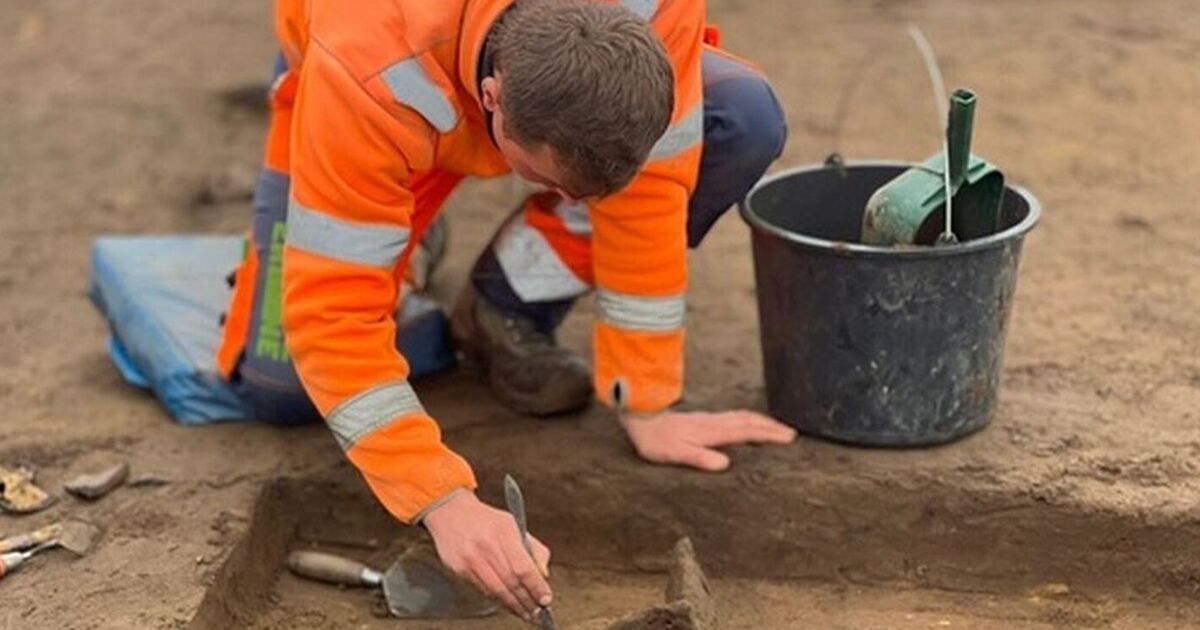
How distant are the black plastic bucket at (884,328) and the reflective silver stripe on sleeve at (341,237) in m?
0.71

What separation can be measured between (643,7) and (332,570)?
3.66 feet

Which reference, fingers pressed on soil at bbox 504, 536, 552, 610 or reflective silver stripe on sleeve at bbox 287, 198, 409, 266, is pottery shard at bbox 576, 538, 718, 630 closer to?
fingers pressed on soil at bbox 504, 536, 552, 610

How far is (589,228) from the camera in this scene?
11.1 ft

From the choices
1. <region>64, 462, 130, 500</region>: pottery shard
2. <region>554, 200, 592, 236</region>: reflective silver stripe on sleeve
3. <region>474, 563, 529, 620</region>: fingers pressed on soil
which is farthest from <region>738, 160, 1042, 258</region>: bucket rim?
<region>64, 462, 130, 500</region>: pottery shard

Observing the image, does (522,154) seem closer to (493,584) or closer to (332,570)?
(493,584)

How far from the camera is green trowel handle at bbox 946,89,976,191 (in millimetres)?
3012

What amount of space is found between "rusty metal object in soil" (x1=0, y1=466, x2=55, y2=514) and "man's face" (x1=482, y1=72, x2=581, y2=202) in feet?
3.78

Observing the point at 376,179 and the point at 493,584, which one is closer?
the point at 493,584

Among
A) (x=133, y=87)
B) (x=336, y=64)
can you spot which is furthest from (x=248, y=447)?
(x=133, y=87)

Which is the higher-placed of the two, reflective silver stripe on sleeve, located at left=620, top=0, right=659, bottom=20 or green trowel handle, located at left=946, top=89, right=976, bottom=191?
reflective silver stripe on sleeve, located at left=620, top=0, right=659, bottom=20

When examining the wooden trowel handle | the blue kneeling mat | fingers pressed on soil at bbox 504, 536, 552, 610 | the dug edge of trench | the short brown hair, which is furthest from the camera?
the blue kneeling mat

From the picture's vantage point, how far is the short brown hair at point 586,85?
8.10 ft

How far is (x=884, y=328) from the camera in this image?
10.4 ft

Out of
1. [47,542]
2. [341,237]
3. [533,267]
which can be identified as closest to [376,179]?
[341,237]
